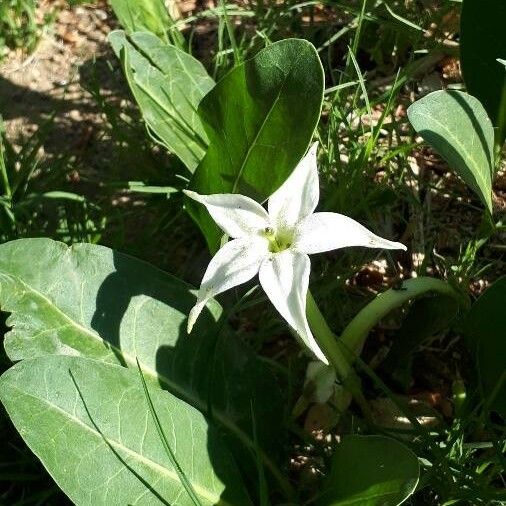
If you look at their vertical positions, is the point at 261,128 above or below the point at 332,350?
above

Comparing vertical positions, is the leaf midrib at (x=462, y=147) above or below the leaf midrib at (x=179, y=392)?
above

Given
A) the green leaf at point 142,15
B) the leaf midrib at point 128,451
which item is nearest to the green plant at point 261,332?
the leaf midrib at point 128,451

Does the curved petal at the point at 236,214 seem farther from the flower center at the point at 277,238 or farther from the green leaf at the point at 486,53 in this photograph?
the green leaf at the point at 486,53

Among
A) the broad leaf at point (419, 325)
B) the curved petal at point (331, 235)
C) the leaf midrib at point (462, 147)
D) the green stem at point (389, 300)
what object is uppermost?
the curved petal at point (331, 235)

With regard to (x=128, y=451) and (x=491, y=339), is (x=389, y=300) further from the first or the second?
(x=128, y=451)

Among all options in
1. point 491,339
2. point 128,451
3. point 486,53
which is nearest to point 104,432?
point 128,451

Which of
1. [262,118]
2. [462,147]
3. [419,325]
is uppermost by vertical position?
[262,118]

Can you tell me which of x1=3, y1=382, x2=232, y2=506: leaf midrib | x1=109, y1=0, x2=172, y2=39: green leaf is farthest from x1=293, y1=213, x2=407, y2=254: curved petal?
x1=109, y1=0, x2=172, y2=39: green leaf
